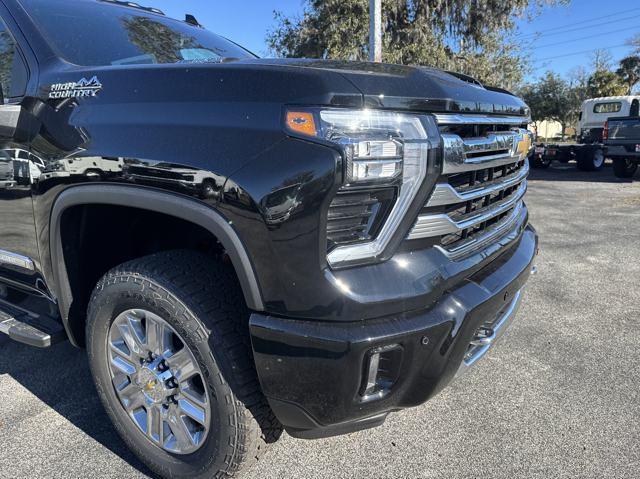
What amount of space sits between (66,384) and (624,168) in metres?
15.5

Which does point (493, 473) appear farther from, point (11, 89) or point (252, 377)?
point (11, 89)

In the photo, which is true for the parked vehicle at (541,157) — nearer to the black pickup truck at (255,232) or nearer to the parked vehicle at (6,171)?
the black pickup truck at (255,232)

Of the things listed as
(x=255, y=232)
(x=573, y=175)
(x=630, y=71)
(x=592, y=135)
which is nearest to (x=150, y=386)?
(x=255, y=232)

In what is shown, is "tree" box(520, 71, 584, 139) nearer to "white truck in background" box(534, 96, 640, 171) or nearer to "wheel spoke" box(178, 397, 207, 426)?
"white truck in background" box(534, 96, 640, 171)

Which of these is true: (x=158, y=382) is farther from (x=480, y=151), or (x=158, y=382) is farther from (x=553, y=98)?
(x=553, y=98)

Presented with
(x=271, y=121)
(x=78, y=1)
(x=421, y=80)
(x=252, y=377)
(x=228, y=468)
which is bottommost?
(x=228, y=468)

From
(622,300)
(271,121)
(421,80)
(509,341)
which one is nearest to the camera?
(271,121)

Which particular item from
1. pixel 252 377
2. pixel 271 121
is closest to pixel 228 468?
pixel 252 377

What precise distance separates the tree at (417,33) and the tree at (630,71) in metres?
33.7

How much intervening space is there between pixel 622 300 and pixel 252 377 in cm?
372

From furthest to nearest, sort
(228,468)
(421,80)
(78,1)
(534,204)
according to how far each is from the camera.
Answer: (534,204), (78,1), (228,468), (421,80)

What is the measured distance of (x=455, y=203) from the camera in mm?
1834

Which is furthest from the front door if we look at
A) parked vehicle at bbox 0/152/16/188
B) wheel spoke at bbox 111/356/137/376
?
wheel spoke at bbox 111/356/137/376

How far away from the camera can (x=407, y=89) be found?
1.71m
